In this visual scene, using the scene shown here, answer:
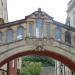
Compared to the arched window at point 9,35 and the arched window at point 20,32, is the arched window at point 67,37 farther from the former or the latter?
the arched window at point 9,35

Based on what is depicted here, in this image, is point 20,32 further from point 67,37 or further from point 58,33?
point 67,37

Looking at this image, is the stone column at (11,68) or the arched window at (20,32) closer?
the arched window at (20,32)

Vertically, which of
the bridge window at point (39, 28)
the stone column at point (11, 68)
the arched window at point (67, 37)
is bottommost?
the stone column at point (11, 68)

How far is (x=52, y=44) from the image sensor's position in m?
32.5

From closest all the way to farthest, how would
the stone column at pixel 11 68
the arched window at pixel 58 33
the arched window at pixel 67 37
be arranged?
the arched window at pixel 58 33 < the arched window at pixel 67 37 < the stone column at pixel 11 68

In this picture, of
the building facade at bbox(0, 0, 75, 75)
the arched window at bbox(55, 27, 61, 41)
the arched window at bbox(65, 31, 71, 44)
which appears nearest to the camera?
the building facade at bbox(0, 0, 75, 75)

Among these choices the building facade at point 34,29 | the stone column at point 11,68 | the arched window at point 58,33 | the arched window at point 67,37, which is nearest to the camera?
the building facade at point 34,29

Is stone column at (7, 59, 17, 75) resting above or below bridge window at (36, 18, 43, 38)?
below

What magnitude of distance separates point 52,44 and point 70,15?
11.7 metres

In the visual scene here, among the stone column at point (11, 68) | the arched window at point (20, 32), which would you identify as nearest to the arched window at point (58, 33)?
the arched window at point (20, 32)

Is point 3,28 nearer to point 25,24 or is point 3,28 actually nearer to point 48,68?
point 25,24

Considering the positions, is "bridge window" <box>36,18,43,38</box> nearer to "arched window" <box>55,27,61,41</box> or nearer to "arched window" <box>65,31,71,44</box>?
"arched window" <box>55,27,61,41</box>

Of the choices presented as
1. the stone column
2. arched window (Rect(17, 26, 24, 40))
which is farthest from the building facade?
the stone column

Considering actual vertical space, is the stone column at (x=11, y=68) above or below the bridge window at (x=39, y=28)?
below
